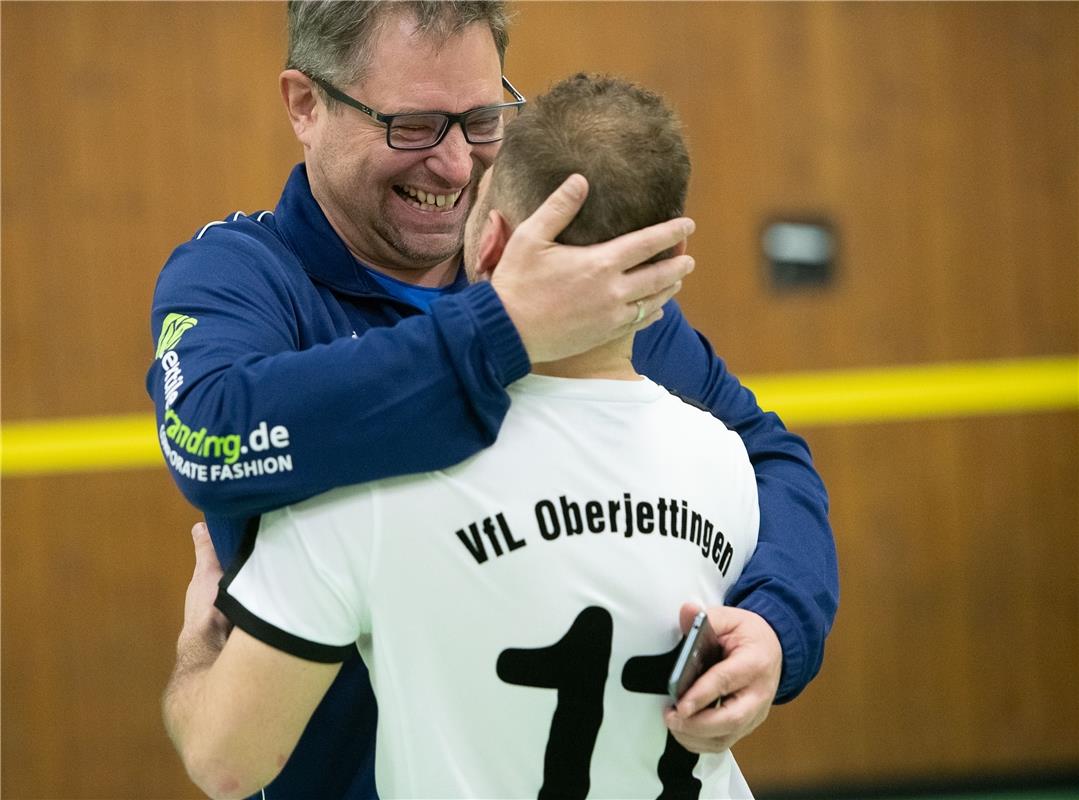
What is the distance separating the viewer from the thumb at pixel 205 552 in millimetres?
1434

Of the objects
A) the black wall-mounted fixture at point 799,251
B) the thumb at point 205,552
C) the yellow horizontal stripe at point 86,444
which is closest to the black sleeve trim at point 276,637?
the thumb at point 205,552

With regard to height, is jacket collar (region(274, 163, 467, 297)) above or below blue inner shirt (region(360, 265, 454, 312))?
above

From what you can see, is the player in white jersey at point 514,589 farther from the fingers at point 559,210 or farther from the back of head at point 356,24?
the back of head at point 356,24

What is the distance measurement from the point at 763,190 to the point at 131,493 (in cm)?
218

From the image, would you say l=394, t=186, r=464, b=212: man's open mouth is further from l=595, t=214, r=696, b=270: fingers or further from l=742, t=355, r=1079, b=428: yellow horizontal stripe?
l=742, t=355, r=1079, b=428: yellow horizontal stripe

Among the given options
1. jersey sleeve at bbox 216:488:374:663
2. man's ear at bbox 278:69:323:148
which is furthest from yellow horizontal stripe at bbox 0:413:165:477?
jersey sleeve at bbox 216:488:374:663

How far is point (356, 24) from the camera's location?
1.68 metres

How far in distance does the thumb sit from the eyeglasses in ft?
1.91

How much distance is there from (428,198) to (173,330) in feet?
Answer: 1.65

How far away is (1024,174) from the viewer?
4.03 metres

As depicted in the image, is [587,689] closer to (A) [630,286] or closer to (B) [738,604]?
(B) [738,604]

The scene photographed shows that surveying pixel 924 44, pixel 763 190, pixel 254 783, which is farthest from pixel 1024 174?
pixel 254 783

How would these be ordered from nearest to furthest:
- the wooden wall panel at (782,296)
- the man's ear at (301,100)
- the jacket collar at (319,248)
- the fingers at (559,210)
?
the fingers at (559,210)
the jacket collar at (319,248)
the man's ear at (301,100)
the wooden wall panel at (782,296)

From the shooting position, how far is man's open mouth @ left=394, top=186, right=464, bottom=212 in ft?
5.76
